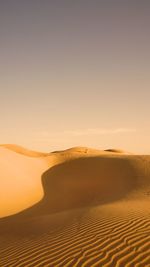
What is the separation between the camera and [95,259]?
18.3 ft

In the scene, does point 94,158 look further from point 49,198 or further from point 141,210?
point 141,210

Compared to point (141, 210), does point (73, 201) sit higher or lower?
lower

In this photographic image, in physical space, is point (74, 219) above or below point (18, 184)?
above

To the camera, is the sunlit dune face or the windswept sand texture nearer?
the windswept sand texture

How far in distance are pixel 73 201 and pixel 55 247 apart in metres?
9.26

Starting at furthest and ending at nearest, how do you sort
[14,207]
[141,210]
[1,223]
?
1. [14,207]
2. [1,223]
3. [141,210]

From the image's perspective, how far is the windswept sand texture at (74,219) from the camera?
19.4ft

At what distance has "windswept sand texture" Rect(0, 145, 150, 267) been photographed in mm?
5902

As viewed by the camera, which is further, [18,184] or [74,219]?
[18,184]

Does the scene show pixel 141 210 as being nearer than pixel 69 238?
No

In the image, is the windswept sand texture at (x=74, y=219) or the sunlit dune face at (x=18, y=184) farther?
the sunlit dune face at (x=18, y=184)

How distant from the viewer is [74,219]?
9133 millimetres

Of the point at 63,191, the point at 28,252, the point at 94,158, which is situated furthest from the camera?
the point at 94,158

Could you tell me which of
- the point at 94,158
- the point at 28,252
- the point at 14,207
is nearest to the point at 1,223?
the point at 14,207
